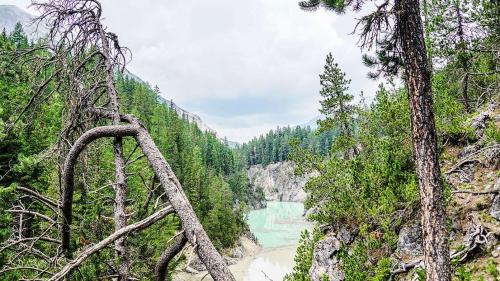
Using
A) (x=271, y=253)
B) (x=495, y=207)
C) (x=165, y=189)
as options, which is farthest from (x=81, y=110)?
(x=271, y=253)

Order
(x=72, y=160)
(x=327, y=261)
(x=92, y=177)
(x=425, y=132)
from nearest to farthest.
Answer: (x=72, y=160)
(x=92, y=177)
(x=425, y=132)
(x=327, y=261)

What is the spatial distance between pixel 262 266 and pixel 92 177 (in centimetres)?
4063

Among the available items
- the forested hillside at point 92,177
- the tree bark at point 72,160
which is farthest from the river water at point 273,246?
the tree bark at point 72,160

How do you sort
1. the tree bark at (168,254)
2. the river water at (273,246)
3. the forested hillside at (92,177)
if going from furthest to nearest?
the river water at (273,246)
the forested hillside at (92,177)
the tree bark at (168,254)

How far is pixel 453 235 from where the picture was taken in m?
8.97

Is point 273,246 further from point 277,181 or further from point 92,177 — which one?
point 277,181

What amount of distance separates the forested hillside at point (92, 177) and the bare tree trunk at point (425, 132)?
4.01 meters

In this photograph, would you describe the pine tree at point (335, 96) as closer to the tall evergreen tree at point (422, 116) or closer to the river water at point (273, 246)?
the river water at point (273, 246)

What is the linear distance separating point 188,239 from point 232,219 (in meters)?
51.4

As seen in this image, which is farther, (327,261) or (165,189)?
(327,261)

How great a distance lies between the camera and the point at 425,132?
5.70 meters

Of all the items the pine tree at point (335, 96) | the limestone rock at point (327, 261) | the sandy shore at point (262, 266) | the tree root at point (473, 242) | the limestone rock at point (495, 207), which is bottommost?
the sandy shore at point (262, 266)

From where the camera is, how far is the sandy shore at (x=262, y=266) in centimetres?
3610

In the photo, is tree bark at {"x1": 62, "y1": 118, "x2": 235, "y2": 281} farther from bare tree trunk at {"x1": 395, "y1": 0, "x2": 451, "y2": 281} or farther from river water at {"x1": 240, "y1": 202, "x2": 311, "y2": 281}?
river water at {"x1": 240, "y1": 202, "x2": 311, "y2": 281}
